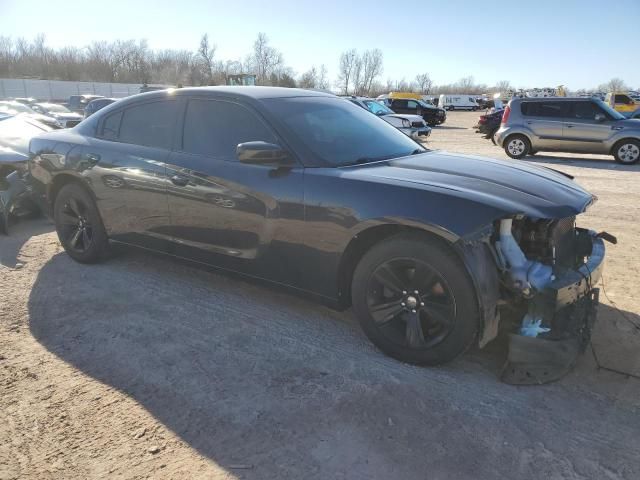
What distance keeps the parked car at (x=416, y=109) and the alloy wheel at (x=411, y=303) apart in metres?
28.4

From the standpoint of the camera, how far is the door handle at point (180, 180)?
3.78 meters

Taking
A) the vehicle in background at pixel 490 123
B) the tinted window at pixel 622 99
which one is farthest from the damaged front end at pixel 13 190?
the tinted window at pixel 622 99

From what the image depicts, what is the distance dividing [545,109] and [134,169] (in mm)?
12860

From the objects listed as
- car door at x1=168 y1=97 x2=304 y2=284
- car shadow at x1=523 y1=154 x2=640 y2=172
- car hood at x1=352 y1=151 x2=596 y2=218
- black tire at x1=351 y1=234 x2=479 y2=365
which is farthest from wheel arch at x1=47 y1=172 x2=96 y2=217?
car shadow at x1=523 y1=154 x2=640 y2=172

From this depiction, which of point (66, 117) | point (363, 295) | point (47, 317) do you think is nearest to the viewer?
point (363, 295)

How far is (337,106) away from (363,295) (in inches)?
70.4

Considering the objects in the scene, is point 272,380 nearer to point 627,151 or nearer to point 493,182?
point 493,182

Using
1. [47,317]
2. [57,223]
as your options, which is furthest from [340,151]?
[57,223]

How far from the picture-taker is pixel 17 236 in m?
6.04

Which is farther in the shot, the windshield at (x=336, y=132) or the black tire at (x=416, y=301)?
the windshield at (x=336, y=132)

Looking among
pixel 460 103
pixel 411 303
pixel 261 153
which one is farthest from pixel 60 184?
pixel 460 103

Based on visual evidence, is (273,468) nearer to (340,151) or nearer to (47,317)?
(340,151)

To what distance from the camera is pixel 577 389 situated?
2.77 m

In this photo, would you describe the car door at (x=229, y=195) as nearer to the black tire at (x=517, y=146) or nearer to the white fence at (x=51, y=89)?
the black tire at (x=517, y=146)
